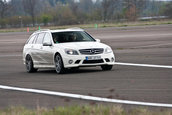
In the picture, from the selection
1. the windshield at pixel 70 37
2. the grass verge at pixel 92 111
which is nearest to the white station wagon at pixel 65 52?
the windshield at pixel 70 37

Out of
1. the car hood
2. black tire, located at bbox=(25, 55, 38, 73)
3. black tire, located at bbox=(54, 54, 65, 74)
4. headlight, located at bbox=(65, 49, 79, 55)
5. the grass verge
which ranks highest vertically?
the grass verge

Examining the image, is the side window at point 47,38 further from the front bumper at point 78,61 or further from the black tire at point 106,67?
the black tire at point 106,67

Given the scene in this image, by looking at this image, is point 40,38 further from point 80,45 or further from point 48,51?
point 80,45

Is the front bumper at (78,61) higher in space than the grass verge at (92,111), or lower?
lower

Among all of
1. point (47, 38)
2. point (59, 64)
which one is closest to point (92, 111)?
point (59, 64)

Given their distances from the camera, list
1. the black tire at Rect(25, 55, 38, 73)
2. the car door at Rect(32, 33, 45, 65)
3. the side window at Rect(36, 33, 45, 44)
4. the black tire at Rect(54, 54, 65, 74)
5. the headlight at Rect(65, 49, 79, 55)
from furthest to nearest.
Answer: the black tire at Rect(25, 55, 38, 73) → the side window at Rect(36, 33, 45, 44) → the car door at Rect(32, 33, 45, 65) → the black tire at Rect(54, 54, 65, 74) → the headlight at Rect(65, 49, 79, 55)

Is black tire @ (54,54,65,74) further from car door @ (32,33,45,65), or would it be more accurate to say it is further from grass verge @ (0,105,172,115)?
grass verge @ (0,105,172,115)

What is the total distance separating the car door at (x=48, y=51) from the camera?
17.2 metres

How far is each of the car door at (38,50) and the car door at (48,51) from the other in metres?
0.28

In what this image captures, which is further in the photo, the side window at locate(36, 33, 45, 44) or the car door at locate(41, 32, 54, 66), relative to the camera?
the side window at locate(36, 33, 45, 44)

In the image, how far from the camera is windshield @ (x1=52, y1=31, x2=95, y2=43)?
17500 mm

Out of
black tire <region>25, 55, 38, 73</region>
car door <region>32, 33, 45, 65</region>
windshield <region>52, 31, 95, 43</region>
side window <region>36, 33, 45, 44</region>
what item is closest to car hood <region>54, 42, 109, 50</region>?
windshield <region>52, 31, 95, 43</region>

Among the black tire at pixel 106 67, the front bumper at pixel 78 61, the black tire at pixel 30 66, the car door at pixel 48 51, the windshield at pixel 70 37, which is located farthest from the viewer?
the black tire at pixel 30 66

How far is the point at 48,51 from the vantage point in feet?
57.0
